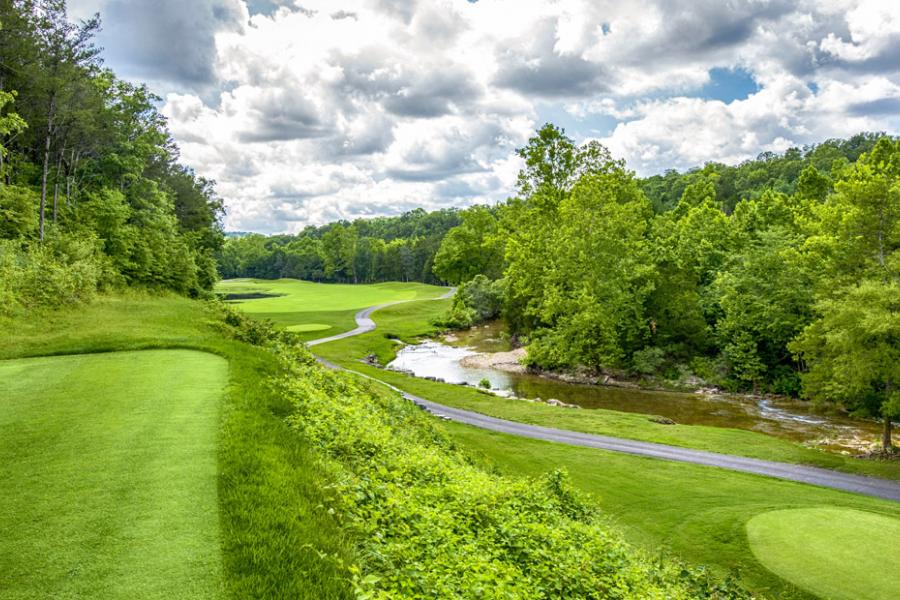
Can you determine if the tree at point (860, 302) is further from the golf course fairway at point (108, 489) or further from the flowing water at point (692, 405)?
the golf course fairway at point (108, 489)

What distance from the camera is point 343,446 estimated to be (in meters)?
10.2

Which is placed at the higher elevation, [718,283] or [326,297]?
[718,283]

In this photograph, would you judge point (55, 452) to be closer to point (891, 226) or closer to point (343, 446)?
point (343, 446)

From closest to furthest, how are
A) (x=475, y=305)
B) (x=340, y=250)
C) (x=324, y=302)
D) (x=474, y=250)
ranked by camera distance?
(x=475, y=305)
(x=324, y=302)
(x=474, y=250)
(x=340, y=250)

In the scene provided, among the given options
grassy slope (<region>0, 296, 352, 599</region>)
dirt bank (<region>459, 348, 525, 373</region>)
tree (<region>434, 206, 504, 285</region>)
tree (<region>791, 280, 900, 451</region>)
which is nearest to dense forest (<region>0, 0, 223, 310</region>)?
grassy slope (<region>0, 296, 352, 599</region>)

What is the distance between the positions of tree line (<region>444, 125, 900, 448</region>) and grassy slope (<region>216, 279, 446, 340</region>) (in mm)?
25328

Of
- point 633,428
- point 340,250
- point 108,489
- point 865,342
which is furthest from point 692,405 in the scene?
point 340,250

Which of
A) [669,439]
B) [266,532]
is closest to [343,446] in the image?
[266,532]

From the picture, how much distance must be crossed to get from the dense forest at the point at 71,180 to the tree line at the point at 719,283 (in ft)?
98.2

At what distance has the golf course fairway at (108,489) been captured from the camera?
521cm

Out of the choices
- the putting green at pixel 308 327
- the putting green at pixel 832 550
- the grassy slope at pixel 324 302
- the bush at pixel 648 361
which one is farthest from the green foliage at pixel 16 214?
the bush at pixel 648 361

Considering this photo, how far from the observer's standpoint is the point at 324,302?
294 ft

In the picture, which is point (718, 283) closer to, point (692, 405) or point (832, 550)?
point (692, 405)

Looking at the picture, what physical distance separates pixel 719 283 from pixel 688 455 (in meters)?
22.3
